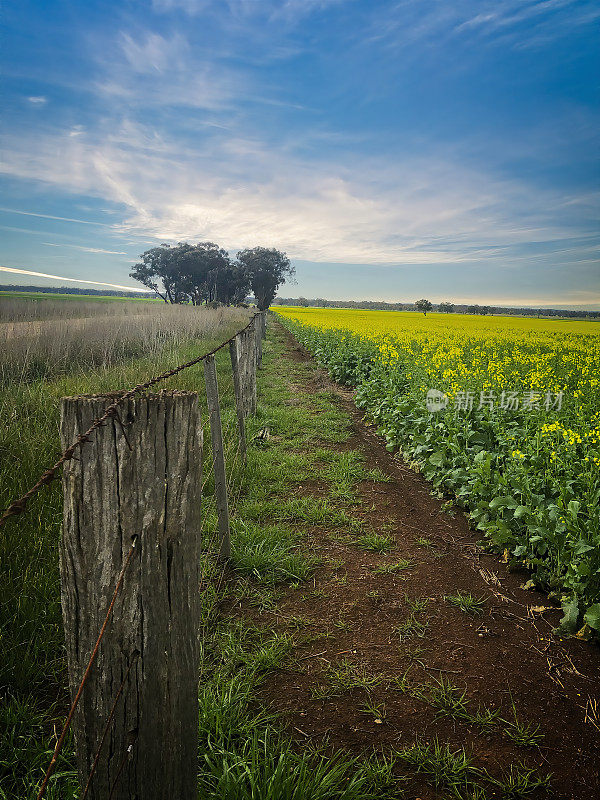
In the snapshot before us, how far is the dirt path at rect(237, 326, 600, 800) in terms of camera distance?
2.72 meters

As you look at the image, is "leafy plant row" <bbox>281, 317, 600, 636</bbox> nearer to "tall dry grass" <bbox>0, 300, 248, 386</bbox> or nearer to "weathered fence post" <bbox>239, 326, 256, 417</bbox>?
"weathered fence post" <bbox>239, 326, 256, 417</bbox>

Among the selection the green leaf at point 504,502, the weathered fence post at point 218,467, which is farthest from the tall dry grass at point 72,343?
the green leaf at point 504,502

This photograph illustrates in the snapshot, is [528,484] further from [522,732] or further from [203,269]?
[203,269]

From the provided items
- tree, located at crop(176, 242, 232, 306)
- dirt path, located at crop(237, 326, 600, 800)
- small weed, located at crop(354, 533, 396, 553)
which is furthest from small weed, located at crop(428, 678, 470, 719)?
tree, located at crop(176, 242, 232, 306)

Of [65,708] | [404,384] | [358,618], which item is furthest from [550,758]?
[404,384]

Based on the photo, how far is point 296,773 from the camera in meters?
2.21

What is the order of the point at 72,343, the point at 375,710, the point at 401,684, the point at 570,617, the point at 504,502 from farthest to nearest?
1. the point at 72,343
2. the point at 504,502
3. the point at 570,617
4. the point at 401,684
5. the point at 375,710

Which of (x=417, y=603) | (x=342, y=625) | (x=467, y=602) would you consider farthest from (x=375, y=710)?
(x=467, y=602)

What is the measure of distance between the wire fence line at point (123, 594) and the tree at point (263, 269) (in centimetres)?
8302

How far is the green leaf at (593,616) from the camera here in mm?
3432

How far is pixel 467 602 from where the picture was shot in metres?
3.98

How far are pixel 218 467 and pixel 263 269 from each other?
3213 inches

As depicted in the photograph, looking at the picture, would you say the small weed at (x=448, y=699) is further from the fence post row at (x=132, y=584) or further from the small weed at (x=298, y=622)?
the fence post row at (x=132, y=584)

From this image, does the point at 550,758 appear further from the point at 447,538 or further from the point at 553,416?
the point at 553,416
